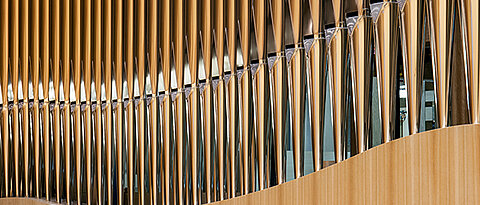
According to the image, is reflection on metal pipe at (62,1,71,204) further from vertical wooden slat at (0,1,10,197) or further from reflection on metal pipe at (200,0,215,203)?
reflection on metal pipe at (200,0,215,203)

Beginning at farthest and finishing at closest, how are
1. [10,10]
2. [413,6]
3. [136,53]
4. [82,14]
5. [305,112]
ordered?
[10,10] < [82,14] < [136,53] < [305,112] < [413,6]

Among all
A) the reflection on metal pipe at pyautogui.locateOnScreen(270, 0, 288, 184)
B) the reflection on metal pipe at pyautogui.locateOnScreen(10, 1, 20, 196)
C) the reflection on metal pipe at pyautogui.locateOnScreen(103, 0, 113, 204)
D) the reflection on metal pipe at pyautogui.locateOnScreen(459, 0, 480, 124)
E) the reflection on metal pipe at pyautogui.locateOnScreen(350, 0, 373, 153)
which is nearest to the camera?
the reflection on metal pipe at pyautogui.locateOnScreen(459, 0, 480, 124)

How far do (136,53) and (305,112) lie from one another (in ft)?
1.59

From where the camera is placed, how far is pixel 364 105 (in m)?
0.96

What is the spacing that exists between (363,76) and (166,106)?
0.51 m

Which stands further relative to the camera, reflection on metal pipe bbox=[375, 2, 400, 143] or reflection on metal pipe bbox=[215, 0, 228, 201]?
reflection on metal pipe bbox=[215, 0, 228, 201]

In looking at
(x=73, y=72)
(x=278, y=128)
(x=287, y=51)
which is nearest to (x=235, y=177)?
(x=278, y=128)

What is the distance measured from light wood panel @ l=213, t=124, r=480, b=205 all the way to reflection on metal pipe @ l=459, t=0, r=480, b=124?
31mm

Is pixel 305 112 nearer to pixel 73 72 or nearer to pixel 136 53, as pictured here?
pixel 136 53

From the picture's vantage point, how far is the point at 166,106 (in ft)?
4.31

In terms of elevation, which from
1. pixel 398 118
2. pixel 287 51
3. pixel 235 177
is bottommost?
pixel 235 177

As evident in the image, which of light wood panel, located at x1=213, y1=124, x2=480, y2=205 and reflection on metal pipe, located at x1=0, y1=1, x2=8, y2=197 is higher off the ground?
reflection on metal pipe, located at x1=0, y1=1, x2=8, y2=197

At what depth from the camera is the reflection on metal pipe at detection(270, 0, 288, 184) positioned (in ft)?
3.53

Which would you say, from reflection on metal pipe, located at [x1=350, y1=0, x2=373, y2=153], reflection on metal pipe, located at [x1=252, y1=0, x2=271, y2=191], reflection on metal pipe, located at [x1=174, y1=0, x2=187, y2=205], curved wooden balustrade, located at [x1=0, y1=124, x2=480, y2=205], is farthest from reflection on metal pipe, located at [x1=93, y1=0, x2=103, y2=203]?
reflection on metal pipe, located at [x1=350, y1=0, x2=373, y2=153]
